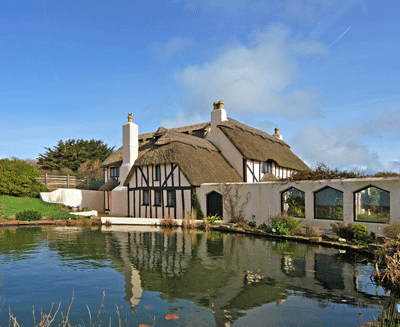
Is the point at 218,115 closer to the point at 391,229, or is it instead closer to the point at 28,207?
the point at 28,207

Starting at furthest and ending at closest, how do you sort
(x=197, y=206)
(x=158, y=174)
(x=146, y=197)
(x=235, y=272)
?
(x=146, y=197) < (x=158, y=174) < (x=197, y=206) < (x=235, y=272)

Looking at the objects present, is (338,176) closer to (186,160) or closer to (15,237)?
(186,160)

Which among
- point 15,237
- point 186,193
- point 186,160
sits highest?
point 186,160

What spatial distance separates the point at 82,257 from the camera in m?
9.86

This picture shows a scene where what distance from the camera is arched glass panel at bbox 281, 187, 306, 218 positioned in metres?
15.1

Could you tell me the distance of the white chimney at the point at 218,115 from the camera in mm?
25188

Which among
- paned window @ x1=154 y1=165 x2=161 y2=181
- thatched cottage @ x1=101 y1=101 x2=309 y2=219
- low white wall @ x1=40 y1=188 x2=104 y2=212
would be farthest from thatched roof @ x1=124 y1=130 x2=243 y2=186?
low white wall @ x1=40 y1=188 x2=104 y2=212

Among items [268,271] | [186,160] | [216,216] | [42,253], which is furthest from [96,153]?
[268,271]

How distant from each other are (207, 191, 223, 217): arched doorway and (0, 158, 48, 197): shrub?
16451 millimetres

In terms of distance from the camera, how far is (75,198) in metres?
25.8

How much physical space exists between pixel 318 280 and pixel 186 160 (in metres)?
13.6

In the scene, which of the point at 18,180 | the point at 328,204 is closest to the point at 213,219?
the point at 328,204

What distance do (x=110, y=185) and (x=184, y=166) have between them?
9.60 meters

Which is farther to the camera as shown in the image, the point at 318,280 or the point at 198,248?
the point at 198,248
